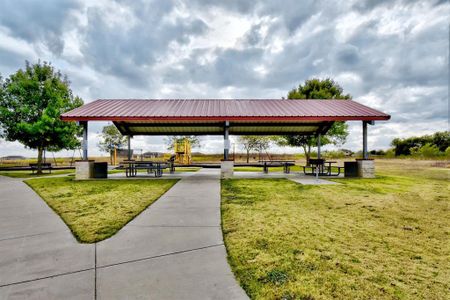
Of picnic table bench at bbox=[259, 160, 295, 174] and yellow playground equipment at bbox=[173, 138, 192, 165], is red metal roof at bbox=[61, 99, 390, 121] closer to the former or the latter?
picnic table bench at bbox=[259, 160, 295, 174]

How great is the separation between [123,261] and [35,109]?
19769 millimetres

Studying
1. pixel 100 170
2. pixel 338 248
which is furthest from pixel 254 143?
pixel 338 248

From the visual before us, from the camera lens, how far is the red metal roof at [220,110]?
1159 centimetres

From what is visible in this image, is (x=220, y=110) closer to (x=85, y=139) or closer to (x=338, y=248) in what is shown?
(x=85, y=139)

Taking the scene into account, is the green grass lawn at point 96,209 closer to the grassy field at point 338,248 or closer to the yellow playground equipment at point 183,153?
the grassy field at point 338,248

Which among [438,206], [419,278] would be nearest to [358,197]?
[438,206]

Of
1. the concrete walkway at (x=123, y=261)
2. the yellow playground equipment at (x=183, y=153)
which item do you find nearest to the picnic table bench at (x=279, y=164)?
the concrete walkway at (x=123, y=261)

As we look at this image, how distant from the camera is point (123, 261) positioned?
297 cm

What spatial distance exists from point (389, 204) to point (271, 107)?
8.60 meters

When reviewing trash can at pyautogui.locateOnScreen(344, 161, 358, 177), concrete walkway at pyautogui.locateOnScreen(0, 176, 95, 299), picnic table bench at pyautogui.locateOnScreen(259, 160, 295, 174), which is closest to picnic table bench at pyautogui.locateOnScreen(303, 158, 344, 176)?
trash can at pyautogui.locateOnScreen(344, 161, 358, 177)

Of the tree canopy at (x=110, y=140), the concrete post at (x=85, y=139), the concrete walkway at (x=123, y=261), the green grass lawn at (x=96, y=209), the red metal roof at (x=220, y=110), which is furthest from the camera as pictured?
the tree canopy at (x=110, y=140)

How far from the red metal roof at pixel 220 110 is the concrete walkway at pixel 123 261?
737 cm

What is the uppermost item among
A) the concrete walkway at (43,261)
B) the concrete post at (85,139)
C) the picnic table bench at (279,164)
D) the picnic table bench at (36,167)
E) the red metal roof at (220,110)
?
the red metal roof at (220,110)

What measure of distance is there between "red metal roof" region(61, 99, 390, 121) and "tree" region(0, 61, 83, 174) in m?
4.94
